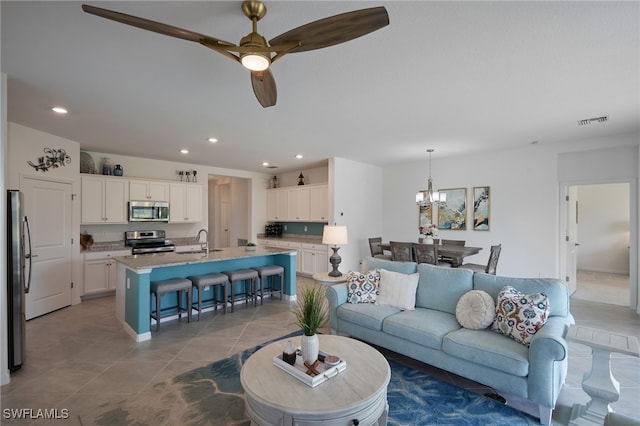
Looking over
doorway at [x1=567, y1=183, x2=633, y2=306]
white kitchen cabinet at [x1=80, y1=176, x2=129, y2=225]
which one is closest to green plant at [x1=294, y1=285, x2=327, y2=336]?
white kitchen cabinet at [x1=80, y1=176, x2=129, y2=225]

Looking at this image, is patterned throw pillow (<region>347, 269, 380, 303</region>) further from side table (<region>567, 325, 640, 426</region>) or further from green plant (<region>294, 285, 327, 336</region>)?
side table (<region>567, 325, 640, 426</region>)

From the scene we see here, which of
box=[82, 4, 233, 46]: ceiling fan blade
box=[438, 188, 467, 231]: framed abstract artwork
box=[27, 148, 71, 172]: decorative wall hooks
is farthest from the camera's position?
box=[438, 188, 467, 231]: framed abstract artwork

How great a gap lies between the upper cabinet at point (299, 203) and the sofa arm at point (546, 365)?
16.0 ft

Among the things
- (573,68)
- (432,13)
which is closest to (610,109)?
(573,68)

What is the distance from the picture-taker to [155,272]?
159 inches

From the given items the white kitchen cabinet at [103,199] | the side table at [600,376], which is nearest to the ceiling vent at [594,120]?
the side table at [600,376]

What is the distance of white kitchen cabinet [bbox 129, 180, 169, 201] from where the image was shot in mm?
5746

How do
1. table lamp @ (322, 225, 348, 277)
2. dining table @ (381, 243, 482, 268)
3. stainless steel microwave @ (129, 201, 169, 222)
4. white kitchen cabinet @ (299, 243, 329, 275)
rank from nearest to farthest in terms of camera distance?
table lamp @ (322, 225, 348, 277) < dining table @ (381, 243, 482, 268) < stainless steel microwave @ (129, 201, 169, 222) < white kitchen cabinet @ (299, 243, 329, 275)

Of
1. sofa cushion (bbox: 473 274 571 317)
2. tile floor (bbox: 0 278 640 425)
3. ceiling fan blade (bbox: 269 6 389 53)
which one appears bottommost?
tile floor (bbox: 0 278 640 425)

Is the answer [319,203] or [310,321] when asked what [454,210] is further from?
[310,321]

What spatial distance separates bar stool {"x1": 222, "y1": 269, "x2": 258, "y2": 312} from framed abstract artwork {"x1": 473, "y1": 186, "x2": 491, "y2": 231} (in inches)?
173

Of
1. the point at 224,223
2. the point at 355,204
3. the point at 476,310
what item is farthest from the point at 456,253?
the point at 224,223

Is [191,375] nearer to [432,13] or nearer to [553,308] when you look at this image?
[553,308]

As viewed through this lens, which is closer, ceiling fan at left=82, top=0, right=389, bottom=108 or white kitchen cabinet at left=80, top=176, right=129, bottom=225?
ceiling fan at left=82, top=0, right=389, bottom=108
